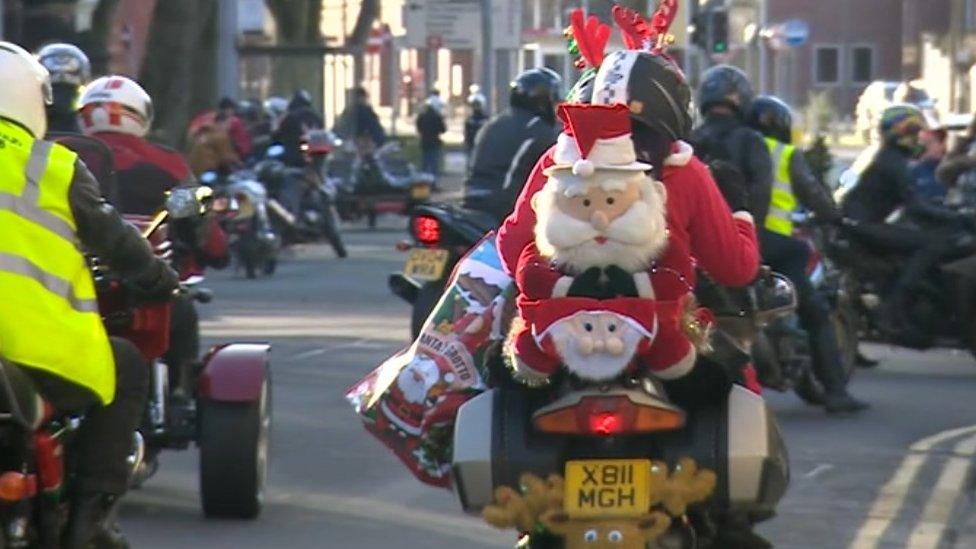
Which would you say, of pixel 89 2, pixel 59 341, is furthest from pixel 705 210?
pixel 89 2

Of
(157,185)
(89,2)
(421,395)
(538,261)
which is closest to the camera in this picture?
(538,261)

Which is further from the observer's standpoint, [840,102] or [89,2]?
[840,102]

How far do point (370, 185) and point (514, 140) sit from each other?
20.3 m

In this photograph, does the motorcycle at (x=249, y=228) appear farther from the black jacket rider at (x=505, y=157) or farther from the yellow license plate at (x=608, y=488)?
the yellow license plate at (x=608, y=488)

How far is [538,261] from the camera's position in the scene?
645 cm

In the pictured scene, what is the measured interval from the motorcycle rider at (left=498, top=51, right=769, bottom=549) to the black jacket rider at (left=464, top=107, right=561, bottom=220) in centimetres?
727

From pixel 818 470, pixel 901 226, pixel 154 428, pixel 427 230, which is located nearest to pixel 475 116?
pixel 901 226

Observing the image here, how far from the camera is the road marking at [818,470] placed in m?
11.4

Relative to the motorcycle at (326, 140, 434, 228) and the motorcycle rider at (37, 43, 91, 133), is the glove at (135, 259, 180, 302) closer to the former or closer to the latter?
the motorcycle rider at (37, 43, 91, 133)

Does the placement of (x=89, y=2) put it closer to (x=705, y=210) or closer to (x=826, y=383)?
(x=826, y=383)

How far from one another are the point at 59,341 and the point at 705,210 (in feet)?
5.48

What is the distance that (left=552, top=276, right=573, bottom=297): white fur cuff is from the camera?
20.8 feet

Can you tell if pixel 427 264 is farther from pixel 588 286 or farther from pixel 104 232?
pixel 588 286

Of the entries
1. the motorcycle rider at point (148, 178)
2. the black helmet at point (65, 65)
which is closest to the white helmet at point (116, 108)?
the motorcycle rider at point (148, 178)
